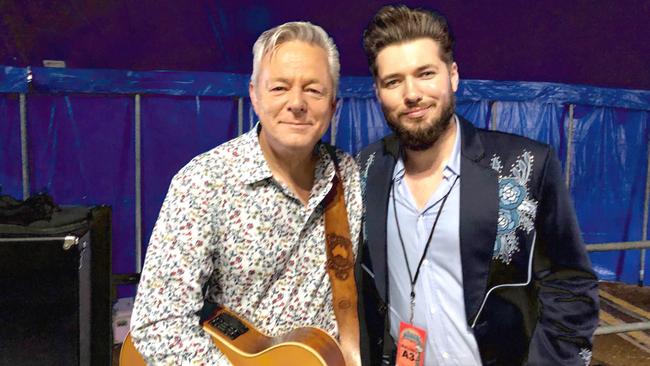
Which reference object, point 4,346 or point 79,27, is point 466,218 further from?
point 79,27

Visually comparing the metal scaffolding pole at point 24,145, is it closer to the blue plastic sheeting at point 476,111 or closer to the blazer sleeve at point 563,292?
the blazer sleeve at point 563,292

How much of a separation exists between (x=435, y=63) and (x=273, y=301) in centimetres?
94

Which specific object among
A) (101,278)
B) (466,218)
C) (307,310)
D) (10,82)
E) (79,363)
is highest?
(10,82)

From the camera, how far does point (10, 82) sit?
325 cm

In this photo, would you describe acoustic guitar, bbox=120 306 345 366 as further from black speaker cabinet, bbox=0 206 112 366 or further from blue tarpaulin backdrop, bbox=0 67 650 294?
blue tarpaulin backdrop, bbox=0 67 650 294

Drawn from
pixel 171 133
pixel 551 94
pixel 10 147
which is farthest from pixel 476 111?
pixel 10 147

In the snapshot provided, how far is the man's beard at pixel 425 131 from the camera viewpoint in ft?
5.15

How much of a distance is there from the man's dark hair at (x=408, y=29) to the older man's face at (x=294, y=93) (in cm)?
22

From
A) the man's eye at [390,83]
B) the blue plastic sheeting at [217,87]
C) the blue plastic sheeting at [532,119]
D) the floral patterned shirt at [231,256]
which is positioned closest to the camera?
the floral patterned shirt at [231,256]

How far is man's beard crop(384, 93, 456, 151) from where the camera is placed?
5.15 ft

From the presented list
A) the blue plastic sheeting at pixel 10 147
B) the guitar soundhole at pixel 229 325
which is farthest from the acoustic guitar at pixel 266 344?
the blue plastic sheeting at pixel 10 147

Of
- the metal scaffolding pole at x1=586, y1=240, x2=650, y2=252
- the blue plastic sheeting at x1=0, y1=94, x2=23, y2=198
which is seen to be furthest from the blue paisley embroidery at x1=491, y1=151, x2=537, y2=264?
the blue plastic sheeting at x1=0, y1=94, x2=23, y2=198

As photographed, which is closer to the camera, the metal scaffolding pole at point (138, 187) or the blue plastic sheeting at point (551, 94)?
the metal scaffolding pole at point (138, 187)

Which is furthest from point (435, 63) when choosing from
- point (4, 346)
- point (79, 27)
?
point (79, 27)
